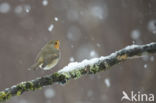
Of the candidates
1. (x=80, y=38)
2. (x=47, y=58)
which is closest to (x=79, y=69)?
(x=47, y=58)

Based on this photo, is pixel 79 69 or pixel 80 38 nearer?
pixel 79 69

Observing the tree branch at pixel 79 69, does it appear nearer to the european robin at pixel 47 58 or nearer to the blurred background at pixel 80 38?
the european robin at pixel 47 58

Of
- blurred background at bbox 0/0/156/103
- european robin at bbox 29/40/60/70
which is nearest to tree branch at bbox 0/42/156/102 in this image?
european robin at bbox 29/40/60/70

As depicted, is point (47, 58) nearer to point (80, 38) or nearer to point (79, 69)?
point (79, 69)

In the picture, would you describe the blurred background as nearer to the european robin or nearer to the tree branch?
the european robin

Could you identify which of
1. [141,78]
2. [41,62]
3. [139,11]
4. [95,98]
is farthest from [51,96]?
[41,62]

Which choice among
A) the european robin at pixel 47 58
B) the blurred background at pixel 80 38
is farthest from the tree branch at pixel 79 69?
the blurred background at pixel 80 38

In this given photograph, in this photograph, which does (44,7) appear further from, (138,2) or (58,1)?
(138,2)
